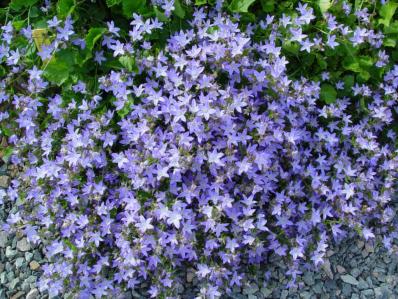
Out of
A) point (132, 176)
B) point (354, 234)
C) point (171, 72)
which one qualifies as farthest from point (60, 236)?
point (354, 234)

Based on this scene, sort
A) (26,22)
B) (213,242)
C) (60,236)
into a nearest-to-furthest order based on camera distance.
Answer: (213,242)
(60,236)
(26,22)

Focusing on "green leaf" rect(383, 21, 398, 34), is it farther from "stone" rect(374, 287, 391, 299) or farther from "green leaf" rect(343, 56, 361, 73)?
"stone" rect(374, 287, 391, 299)

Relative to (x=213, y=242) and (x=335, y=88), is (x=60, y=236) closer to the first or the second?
(x=213, y=242)

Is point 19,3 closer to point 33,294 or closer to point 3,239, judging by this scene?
point 3,239

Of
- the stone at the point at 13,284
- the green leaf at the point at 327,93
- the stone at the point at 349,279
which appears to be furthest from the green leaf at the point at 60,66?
the stone at the point at 349,279

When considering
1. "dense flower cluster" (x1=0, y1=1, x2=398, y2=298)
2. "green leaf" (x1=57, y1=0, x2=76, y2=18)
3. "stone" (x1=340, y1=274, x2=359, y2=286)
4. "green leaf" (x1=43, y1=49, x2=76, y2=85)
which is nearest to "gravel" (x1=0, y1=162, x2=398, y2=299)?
"stone" (x1=340, y1=274, x2=359, y2=286)

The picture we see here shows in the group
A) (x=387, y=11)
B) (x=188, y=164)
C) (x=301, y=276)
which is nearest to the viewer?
(x=188, y=164)

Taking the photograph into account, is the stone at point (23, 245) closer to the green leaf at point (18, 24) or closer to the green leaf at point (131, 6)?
the green leaf at point (18, 24)

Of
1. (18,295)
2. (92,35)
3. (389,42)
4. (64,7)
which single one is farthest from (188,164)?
(389,42)
